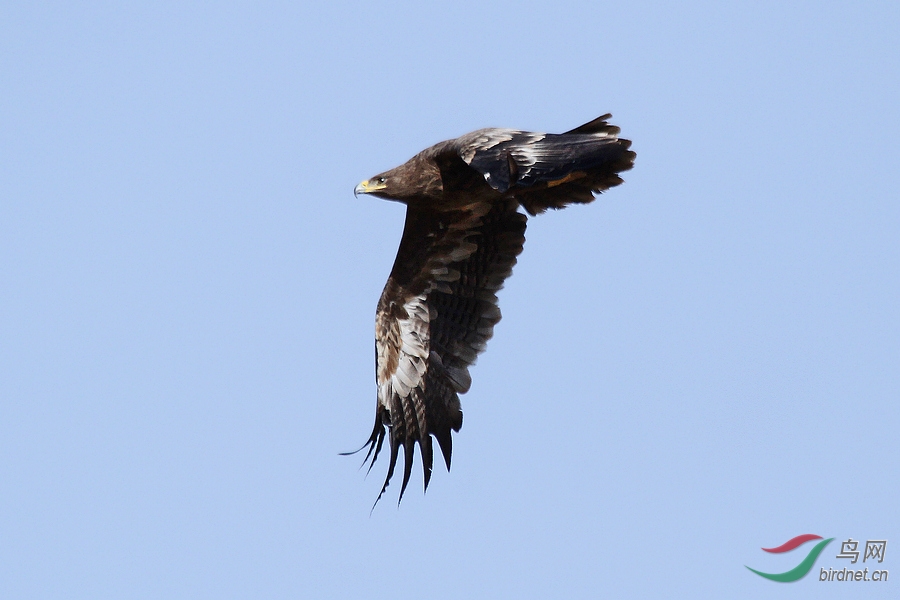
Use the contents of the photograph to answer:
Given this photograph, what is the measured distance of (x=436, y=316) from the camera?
12422 mm

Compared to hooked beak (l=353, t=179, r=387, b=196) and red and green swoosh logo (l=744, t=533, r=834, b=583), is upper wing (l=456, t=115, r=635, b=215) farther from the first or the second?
red and green swoosh logo (l=744, t=533, r=834, b=583)

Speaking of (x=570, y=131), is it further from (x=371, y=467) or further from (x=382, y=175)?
(x=371, y=467)

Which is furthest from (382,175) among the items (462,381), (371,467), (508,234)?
(371,467)

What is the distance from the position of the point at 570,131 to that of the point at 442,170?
1361 millimetres

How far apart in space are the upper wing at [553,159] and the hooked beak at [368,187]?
113 cm

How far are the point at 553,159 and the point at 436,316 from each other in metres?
2.88

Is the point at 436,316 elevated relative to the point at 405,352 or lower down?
elevated

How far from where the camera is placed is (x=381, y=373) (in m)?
12.8

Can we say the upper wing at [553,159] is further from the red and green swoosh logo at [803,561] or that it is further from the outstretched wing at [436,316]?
the red and green swoosh logo at [803,561]

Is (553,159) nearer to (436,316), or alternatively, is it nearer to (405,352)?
(436,316)

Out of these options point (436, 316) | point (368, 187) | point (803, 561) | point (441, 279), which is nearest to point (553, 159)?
point (368, 187)

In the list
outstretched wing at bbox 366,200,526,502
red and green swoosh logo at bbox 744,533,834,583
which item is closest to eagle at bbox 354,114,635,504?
outstretched wing at bbox 366,200,526,502

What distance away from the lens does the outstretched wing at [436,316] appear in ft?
39.4

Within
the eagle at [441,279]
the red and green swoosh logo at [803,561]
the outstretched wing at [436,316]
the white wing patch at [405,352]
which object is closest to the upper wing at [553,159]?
the eagle at [441,279]
